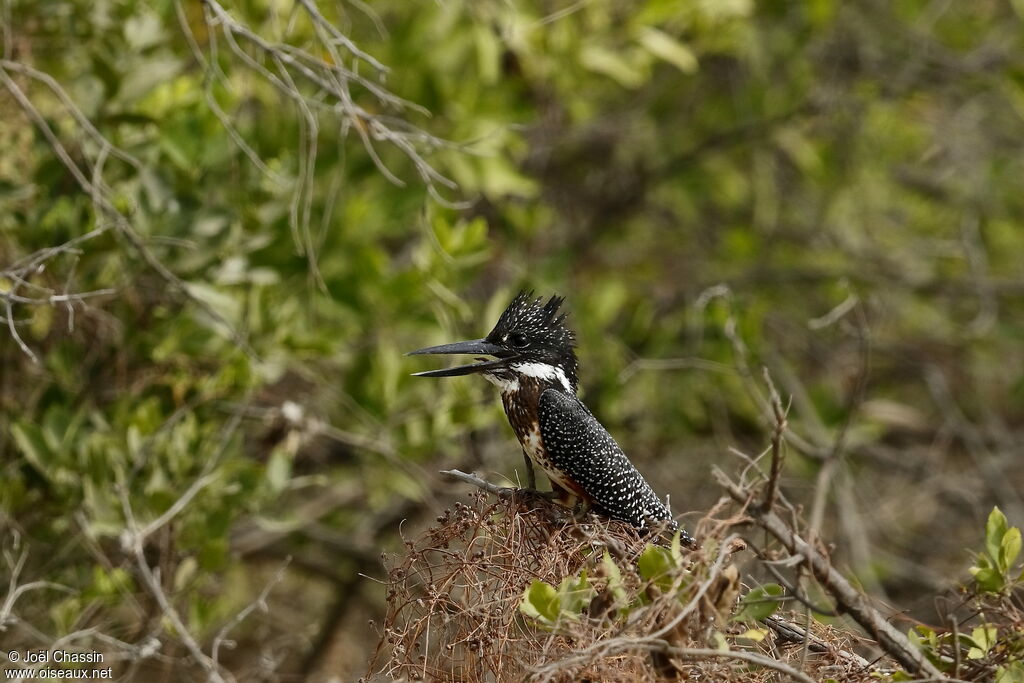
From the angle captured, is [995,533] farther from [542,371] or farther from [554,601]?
[542,371]

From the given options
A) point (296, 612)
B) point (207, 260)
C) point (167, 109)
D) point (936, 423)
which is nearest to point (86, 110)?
point (167, 109)

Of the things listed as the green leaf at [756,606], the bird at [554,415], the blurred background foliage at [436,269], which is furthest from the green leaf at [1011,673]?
the blurred background foliage at [436,269]

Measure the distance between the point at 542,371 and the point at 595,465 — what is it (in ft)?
1.30

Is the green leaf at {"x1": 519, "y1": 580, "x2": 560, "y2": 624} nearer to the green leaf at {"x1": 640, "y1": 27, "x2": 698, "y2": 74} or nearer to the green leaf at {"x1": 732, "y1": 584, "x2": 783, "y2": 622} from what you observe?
the green leaf at {"x1": 732, "y1": 584, "x2": 783, "y2": 622}

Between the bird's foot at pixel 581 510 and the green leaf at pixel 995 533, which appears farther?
the bird's foot at pixel 581 510

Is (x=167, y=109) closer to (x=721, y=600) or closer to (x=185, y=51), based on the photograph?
(x=185, y=51)

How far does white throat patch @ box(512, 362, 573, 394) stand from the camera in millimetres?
3617

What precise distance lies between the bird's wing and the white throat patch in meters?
0.14

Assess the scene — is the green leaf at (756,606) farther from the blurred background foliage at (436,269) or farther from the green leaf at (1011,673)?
the blurred background foliage at (436,269)

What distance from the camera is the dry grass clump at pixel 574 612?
2.20m

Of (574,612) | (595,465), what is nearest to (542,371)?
(595,465)

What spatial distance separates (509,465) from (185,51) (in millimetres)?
1916

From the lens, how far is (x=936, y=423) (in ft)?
21.7

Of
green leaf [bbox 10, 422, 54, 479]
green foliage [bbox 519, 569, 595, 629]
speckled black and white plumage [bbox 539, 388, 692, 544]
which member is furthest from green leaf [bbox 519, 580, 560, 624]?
green leaf [bbox 10, 422, 54, 479]
